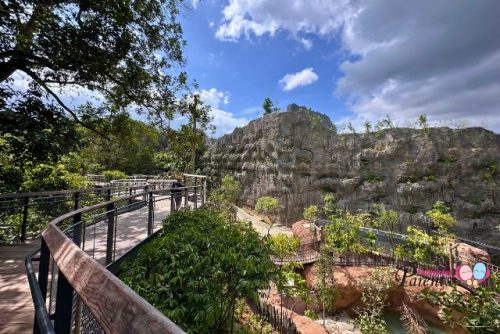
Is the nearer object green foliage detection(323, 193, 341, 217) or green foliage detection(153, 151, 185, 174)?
green foliage detection(323, 193, 341, 217)

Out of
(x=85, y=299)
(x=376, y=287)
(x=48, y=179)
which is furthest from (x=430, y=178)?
(x=85, y=299)

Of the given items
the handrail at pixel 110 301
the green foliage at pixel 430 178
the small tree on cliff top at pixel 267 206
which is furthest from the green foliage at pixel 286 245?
the green foliage at pixel 430 178

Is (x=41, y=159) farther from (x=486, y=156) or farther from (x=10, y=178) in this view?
(x=486, y=156)

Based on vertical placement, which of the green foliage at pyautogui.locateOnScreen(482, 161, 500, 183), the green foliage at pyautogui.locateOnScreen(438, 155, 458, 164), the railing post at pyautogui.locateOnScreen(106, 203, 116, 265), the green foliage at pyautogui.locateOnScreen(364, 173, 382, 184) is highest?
the green foliage at pyautogui.locateOnScreen(438, 155, 458, 164)

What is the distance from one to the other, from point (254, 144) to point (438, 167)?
51.7ft

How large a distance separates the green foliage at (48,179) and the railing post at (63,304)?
972cm

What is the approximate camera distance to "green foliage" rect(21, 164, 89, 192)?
9.21 metres

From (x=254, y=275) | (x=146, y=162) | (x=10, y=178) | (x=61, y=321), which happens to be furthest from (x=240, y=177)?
(x=61, y=321)

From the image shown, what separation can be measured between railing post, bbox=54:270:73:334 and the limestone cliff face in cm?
2359

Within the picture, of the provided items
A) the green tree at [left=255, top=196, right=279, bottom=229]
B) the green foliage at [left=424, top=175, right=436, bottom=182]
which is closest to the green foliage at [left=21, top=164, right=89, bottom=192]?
the green tree at [left=255, top=196, right=279, bottom=229]

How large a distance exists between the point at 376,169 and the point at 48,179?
2238 centimetres

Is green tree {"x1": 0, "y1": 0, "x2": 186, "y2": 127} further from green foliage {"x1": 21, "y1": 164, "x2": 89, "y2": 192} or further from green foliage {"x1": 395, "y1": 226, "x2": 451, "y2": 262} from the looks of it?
green foliage {"x1": 395, "y1": 226, "x2": 451, "y2": 262}

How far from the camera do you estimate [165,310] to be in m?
3.28

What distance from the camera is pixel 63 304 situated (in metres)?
1.15
